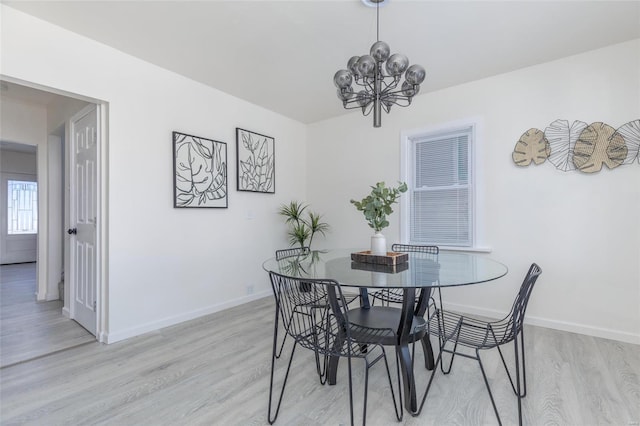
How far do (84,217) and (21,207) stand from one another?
593cm

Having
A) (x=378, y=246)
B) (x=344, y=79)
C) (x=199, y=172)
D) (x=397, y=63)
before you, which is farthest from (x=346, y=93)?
(x=199, y=172)

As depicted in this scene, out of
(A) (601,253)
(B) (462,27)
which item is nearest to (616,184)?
(A) (601,253)

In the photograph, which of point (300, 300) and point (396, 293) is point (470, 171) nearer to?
point (396, 293)

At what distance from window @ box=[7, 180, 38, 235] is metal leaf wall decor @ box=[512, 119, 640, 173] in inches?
356

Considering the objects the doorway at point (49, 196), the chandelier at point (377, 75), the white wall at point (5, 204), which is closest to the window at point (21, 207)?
the white wall at point (5, 204)

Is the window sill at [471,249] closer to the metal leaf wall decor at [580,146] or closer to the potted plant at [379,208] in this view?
the metal leaf wall decor at [580,146]

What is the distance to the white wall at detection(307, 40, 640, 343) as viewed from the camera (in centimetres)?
268

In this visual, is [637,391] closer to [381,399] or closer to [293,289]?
[381,399]

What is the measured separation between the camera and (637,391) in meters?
1.91

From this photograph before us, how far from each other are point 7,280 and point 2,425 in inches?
194

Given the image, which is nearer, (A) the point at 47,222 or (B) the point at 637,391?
(B) the point at 637,391

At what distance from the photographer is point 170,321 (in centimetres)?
311

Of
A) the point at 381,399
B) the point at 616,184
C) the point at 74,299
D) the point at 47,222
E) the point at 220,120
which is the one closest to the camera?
the point at 381,399

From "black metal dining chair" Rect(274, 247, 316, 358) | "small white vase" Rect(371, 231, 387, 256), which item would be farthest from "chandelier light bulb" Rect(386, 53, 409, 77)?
"black metal dining chair" Rect(274, 247, 316, 358)
